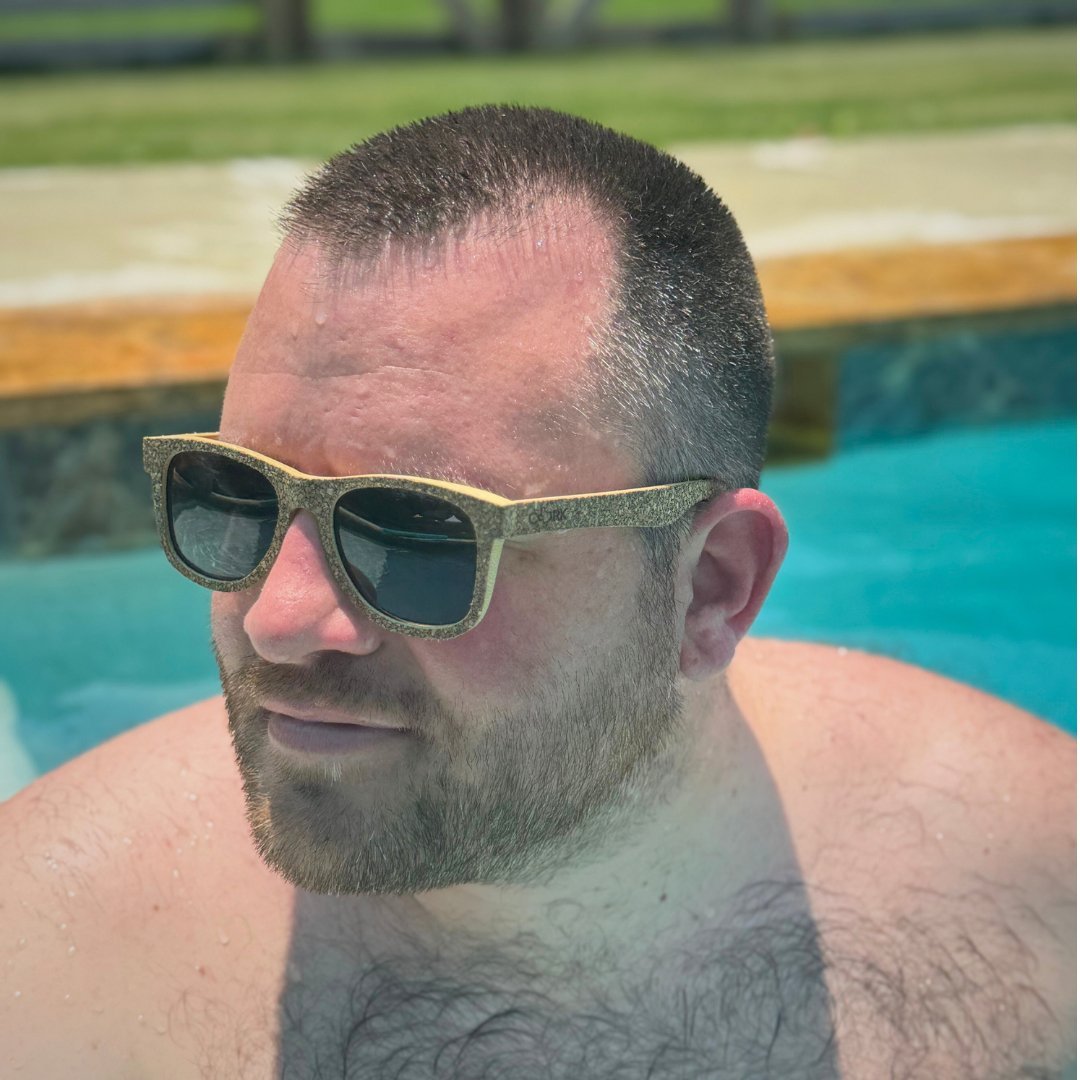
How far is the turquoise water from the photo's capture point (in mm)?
4301

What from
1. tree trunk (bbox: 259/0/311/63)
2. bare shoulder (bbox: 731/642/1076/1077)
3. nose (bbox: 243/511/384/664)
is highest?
tree trunk (bbox: 259/0/311/63)

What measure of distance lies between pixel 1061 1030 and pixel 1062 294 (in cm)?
326

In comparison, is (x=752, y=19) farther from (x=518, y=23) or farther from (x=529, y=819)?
(x=529, y=819)

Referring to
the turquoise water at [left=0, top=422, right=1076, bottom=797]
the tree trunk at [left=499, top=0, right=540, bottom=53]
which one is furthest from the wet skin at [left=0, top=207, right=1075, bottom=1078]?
the tree trunk at [left=499, top=0, right=540, bottom=53]

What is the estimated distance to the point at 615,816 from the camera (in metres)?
2.04

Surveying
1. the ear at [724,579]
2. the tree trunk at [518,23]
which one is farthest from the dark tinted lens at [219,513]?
the tree trunk at [518,23]

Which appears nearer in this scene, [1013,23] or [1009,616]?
[1009,616]

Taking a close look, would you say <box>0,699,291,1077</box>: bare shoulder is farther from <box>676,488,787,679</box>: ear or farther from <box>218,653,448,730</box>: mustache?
<box>676,488,787,679</box>: ear

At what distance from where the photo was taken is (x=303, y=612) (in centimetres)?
167

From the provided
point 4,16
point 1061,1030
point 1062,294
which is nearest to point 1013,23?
point 4,16

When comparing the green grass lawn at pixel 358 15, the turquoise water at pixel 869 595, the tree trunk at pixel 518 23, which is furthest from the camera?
the tree trunk at pixel 518 23

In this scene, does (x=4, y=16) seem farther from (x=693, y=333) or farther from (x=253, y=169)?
(x=693, y=333)

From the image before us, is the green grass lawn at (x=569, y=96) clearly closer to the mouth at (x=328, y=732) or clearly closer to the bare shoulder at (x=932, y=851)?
the bare shoulder at (x=932, y=851)

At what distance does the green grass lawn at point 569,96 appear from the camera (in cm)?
845
